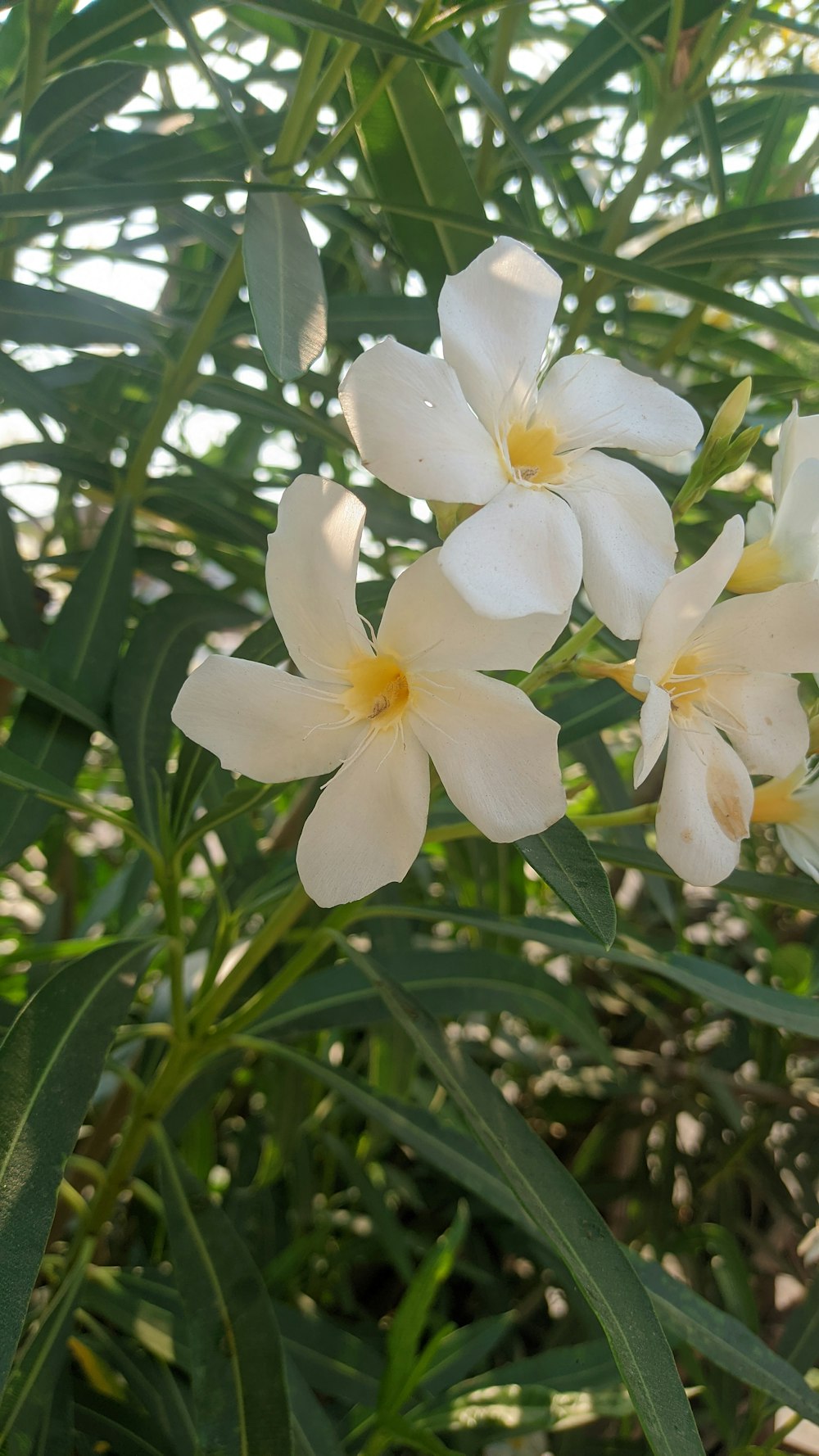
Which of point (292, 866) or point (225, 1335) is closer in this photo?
point (225, 1335)

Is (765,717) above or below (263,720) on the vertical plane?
above

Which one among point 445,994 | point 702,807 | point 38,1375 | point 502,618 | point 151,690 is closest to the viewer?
A: point 502,618

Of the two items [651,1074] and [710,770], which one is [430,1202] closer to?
[651,1074]

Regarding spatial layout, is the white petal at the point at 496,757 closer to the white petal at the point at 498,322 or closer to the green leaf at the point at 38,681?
the white petal at the point at 498,322

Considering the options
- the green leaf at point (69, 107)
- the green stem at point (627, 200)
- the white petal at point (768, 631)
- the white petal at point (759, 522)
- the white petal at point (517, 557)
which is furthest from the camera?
the green stem at point (627, 200)

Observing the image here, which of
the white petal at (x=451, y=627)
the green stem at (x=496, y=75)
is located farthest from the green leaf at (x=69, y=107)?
the white petal at (x=451, y=627)

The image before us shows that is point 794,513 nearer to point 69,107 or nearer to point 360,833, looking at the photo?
point 360,833

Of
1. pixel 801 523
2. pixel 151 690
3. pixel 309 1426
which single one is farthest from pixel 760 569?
pixel 309 1426

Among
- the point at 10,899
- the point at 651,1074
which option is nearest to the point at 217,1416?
the point at 651,1074

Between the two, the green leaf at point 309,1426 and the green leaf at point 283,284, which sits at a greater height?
the green leaf at point 283,284
